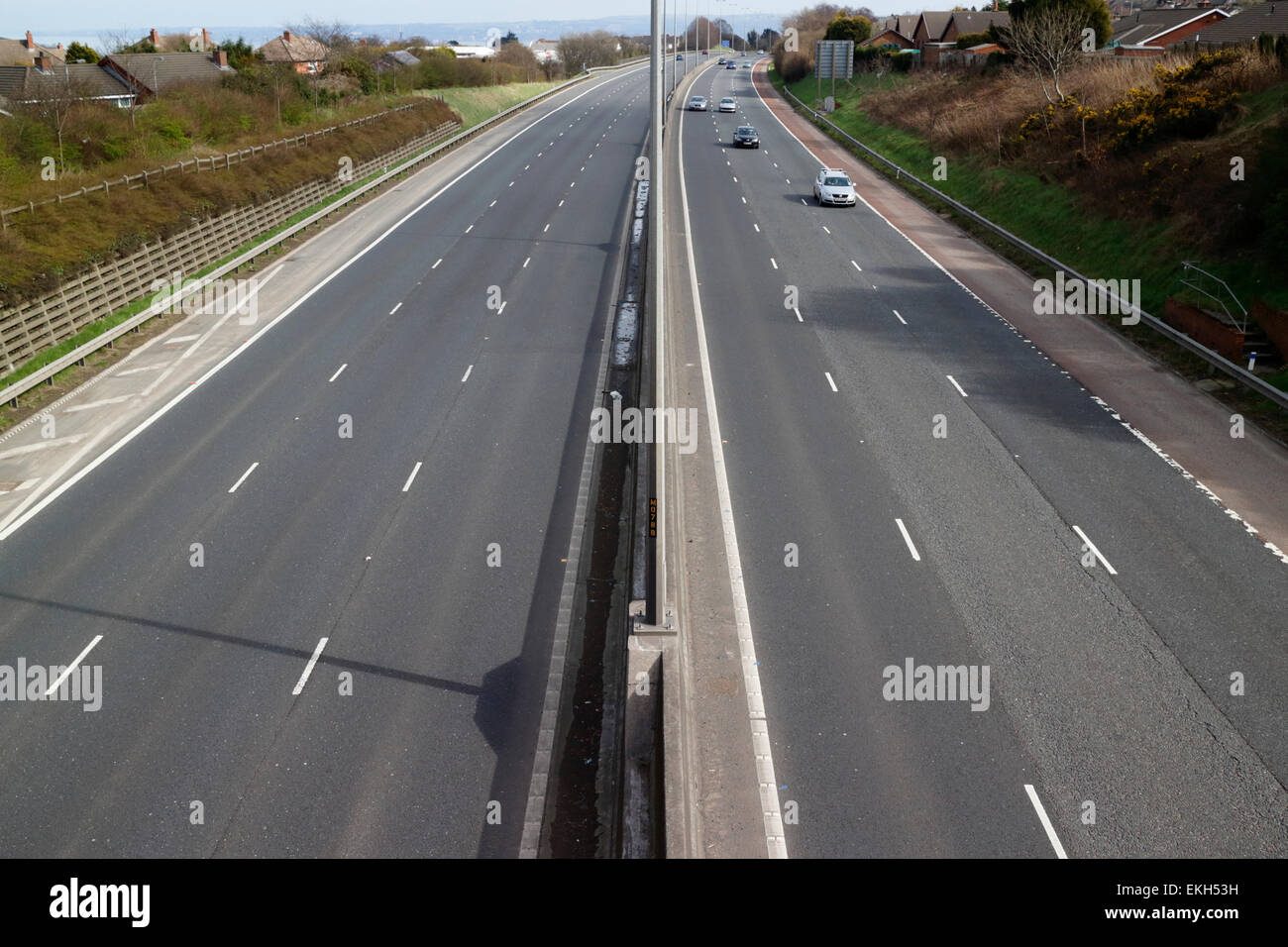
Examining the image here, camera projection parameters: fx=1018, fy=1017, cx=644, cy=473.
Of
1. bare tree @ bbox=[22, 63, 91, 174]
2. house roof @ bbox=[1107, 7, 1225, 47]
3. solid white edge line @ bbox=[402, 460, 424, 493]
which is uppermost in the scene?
house roof @ bbox=[1107, 7, 1225, 47]

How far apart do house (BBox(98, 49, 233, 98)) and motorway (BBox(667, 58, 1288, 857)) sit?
53677mm

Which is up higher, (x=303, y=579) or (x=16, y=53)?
(x=16, y=53)

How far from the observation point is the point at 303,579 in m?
15.0

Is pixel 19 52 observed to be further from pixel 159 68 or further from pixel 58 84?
pixel 58 84

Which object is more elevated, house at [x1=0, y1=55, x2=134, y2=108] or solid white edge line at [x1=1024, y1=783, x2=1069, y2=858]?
house at [x1=0, y1=55, x2=134, y2=108]

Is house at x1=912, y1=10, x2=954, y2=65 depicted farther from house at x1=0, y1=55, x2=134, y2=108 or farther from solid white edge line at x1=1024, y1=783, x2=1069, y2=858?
solid white edge line at x1=1024, y1=783, x2=1069, y2=858

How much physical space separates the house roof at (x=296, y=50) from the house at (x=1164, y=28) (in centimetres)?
5940

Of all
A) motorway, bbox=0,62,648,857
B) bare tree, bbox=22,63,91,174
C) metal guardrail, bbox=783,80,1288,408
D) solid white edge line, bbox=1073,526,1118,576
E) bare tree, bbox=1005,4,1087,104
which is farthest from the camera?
bare tree, bbox=1005,4,1087,104

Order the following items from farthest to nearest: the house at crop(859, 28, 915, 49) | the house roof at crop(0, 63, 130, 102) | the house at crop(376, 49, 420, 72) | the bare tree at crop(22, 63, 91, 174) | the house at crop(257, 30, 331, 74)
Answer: the house at crop(859, 28, 915, 49)
the house at crop(376, 49, 420, 72)
the house at crop(257, 30, 331, 74)
the house roof at crop(0, 63, 130, 102)
the bare tree at crop(22, 63, 91, 174)

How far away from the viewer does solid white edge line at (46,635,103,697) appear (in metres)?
12.7

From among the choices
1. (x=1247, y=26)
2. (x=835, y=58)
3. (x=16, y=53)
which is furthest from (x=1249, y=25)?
(x=16, y=53)

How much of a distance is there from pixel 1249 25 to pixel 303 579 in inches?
2019

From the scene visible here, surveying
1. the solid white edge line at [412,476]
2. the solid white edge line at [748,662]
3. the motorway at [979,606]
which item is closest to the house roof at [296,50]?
the motorway at [979,606]

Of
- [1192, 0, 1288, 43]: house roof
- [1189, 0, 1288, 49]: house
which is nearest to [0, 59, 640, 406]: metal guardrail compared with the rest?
[1189, 0, 1288, 49]: house
